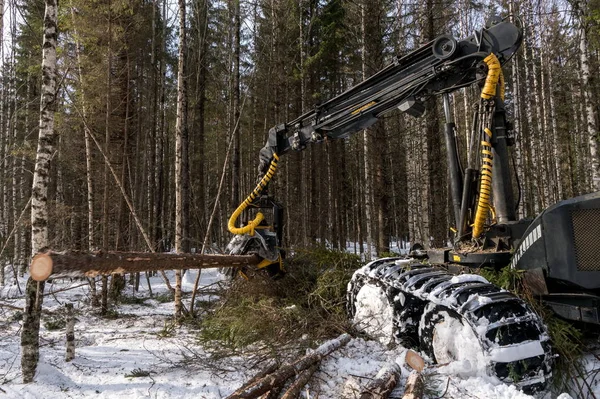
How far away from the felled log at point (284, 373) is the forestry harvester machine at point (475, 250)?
0.81 meters

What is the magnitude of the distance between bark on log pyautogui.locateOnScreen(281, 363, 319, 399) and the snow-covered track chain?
3.86 ft

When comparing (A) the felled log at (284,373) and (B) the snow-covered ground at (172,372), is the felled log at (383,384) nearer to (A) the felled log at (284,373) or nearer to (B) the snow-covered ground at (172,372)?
(B) the snow-covered ground at (172,372)

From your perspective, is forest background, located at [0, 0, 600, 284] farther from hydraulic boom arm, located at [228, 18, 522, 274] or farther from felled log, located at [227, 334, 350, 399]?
felled log, located at [227, 334, 350, 399]

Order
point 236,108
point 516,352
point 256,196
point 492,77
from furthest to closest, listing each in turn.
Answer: point 236,108, point 256,196, point 492,77, point 516,352

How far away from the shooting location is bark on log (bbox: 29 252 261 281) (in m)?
2.73

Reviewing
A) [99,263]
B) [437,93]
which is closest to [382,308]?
[437,93]

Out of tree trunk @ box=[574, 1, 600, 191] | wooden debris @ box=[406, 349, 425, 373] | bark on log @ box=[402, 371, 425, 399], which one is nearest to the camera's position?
bark on log @ box=[402, 371, 425, 399]

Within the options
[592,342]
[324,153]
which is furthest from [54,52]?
[324,153]

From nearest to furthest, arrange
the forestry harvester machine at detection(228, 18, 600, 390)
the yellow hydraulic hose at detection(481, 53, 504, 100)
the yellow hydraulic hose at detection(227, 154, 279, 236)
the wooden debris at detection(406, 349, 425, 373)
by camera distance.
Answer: the forestry harvester machine at detection(228, 18, 600, 390) → the wooden debris at detection(406, 349, 425, 373) → the yellow hydraulic hose at detection(481, 53, 504, 100) → the yellow hydraulic hose at detection(227, 154, 279, 236)

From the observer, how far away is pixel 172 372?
13.0ft

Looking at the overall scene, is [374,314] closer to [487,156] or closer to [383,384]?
[383,384]

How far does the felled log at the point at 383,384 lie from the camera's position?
266cm

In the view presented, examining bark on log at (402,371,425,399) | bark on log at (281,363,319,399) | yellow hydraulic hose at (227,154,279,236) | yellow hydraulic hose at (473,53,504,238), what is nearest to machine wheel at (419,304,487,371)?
bark on log at (402,371,425,399)

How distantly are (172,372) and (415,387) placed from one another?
2623mm
